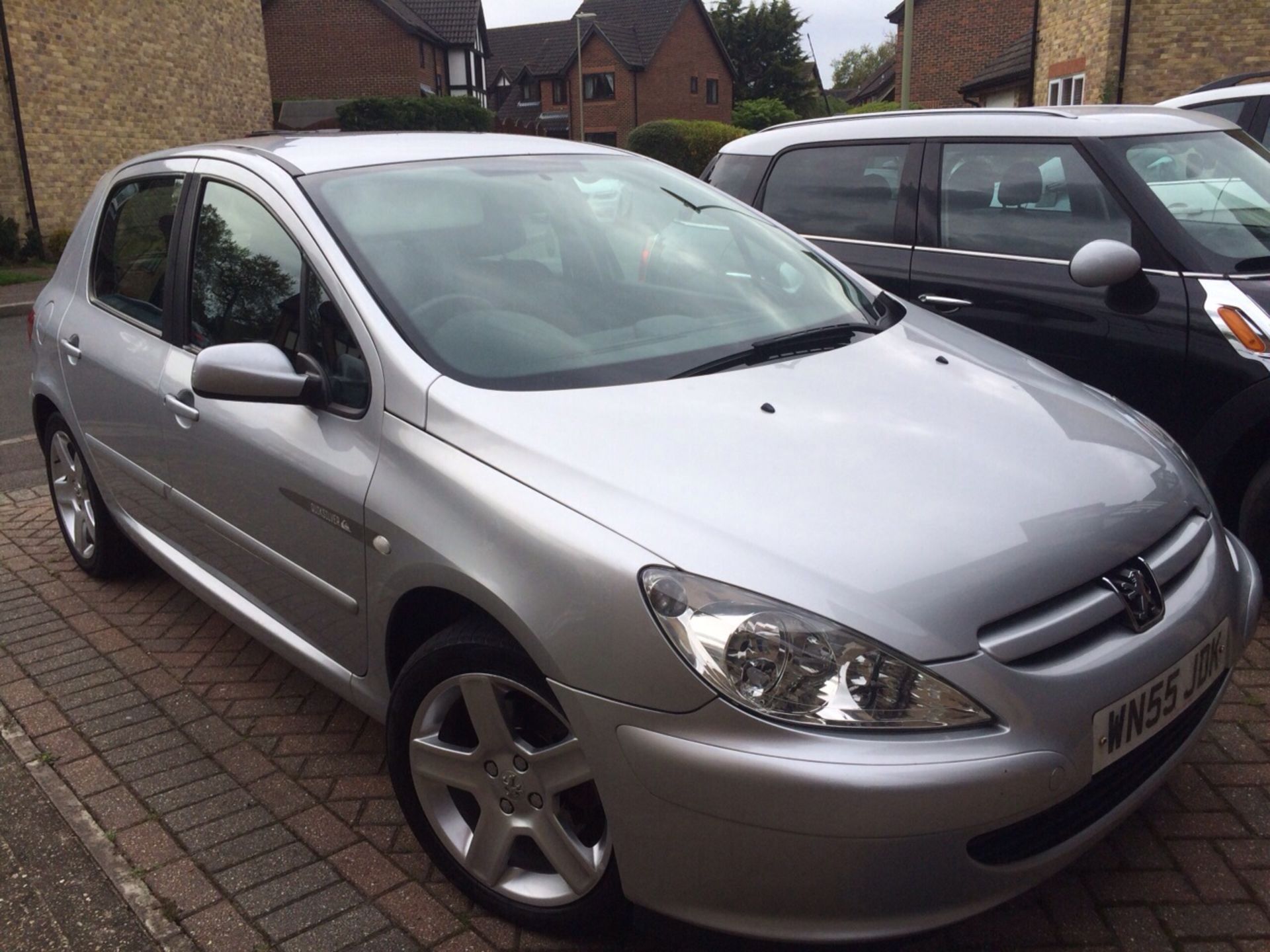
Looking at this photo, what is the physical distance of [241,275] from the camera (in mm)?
3312

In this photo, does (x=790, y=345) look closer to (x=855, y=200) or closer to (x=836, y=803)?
(x=836, y=803)

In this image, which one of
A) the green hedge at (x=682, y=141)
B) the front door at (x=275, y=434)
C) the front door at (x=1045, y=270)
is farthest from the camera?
the green hedge at (x=682, y=141)

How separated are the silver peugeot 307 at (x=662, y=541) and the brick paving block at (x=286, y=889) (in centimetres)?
31

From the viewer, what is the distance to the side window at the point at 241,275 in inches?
120

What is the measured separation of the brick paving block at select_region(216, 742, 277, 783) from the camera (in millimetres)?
3188

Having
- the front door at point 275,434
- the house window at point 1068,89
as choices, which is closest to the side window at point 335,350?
the front door at point 275,434

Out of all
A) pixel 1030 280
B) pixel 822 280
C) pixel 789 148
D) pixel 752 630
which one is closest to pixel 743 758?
pixel 752 630

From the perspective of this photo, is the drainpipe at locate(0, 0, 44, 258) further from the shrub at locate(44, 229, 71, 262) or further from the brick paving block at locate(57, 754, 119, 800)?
the brick paving block at locate(57, 754, 119, 800)

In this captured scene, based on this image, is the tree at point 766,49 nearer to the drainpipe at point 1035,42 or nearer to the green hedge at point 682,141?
the green hedge at point 682,141

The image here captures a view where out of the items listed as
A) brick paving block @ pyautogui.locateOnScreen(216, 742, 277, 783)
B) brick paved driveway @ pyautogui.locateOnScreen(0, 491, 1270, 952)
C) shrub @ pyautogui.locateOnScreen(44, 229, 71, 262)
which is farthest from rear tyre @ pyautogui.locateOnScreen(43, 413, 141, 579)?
shrub @ pyautogui.locateOnScreen(44, 229, 71, 262)

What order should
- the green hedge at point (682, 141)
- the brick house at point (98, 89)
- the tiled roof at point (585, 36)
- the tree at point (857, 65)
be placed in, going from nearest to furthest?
the brick house at point (98, 89)
the green hedge at point (682, 141)
the tiled roof at point (585, 36)
the tree at point (857, 65)

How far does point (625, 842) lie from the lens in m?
2.10

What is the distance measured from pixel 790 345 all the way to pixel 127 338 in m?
2.34

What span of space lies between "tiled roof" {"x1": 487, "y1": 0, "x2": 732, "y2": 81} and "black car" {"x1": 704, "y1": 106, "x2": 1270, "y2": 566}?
6008cm
